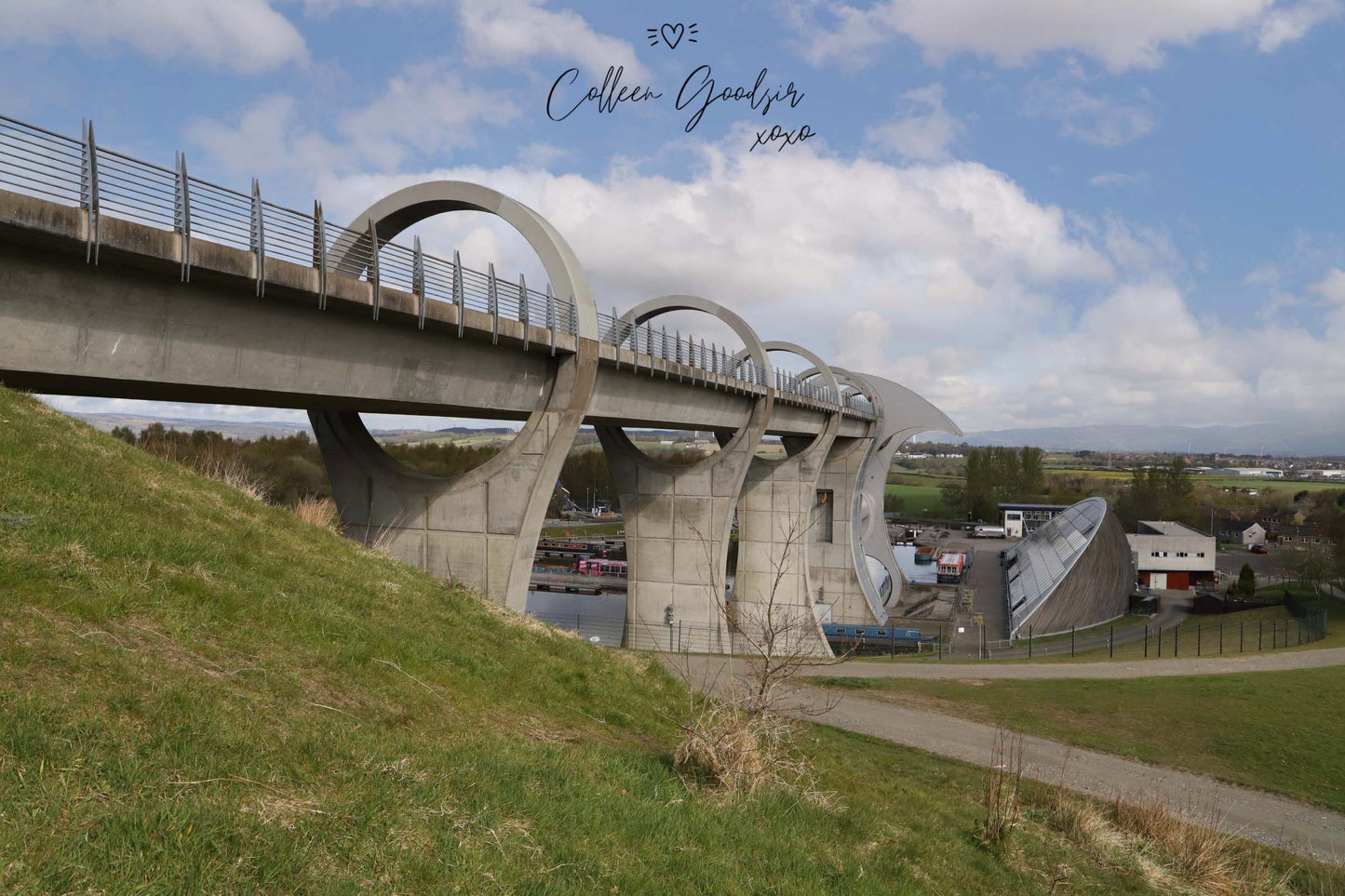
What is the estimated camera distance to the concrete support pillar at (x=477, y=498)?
18125 millimetres

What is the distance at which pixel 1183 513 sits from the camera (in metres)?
100

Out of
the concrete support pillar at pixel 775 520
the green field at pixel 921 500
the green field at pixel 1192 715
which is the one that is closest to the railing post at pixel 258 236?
the green field at pixel 1192 715

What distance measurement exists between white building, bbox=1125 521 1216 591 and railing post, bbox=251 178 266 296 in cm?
6502

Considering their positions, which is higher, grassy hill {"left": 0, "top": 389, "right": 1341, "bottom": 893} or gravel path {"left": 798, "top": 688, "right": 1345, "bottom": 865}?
grassy hill {"left": 0, "top": 389, "right": 1341, "bottom": 893}

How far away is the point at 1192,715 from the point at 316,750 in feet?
72.3

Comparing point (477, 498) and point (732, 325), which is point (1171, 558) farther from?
point (477, 498)

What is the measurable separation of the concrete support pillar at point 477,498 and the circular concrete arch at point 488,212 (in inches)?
42.4

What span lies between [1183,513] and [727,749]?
111536 millimetres

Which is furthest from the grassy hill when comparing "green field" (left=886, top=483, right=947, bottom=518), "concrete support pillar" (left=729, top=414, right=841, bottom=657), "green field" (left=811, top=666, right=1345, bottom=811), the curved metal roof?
"green field" (left=886, top=483, right=947, bottom=518)

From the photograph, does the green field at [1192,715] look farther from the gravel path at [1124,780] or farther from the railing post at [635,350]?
the railing post at [635,350]

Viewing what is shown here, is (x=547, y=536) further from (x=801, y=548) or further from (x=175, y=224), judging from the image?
(x=175, y=224)

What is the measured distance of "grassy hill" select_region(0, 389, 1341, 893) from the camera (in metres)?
3.96

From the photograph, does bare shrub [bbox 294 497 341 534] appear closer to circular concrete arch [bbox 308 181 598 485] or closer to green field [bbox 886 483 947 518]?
circular concrete arch [bbox 308 181 598 485]

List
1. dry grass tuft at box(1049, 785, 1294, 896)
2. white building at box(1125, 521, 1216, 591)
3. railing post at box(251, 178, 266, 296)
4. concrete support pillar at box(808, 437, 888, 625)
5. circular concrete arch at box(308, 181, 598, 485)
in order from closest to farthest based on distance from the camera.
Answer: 1. dry grass tuft at box(1049, 785, 1294, 896)
2. railing post at box(251, 178, 266, 296)
3. circular concrete arch at box(308, 181, 598, 485)
4. concrete support pillar at box(808, 437, 888, 625)
5. white building at box(1125, 521, 1216, 591)
